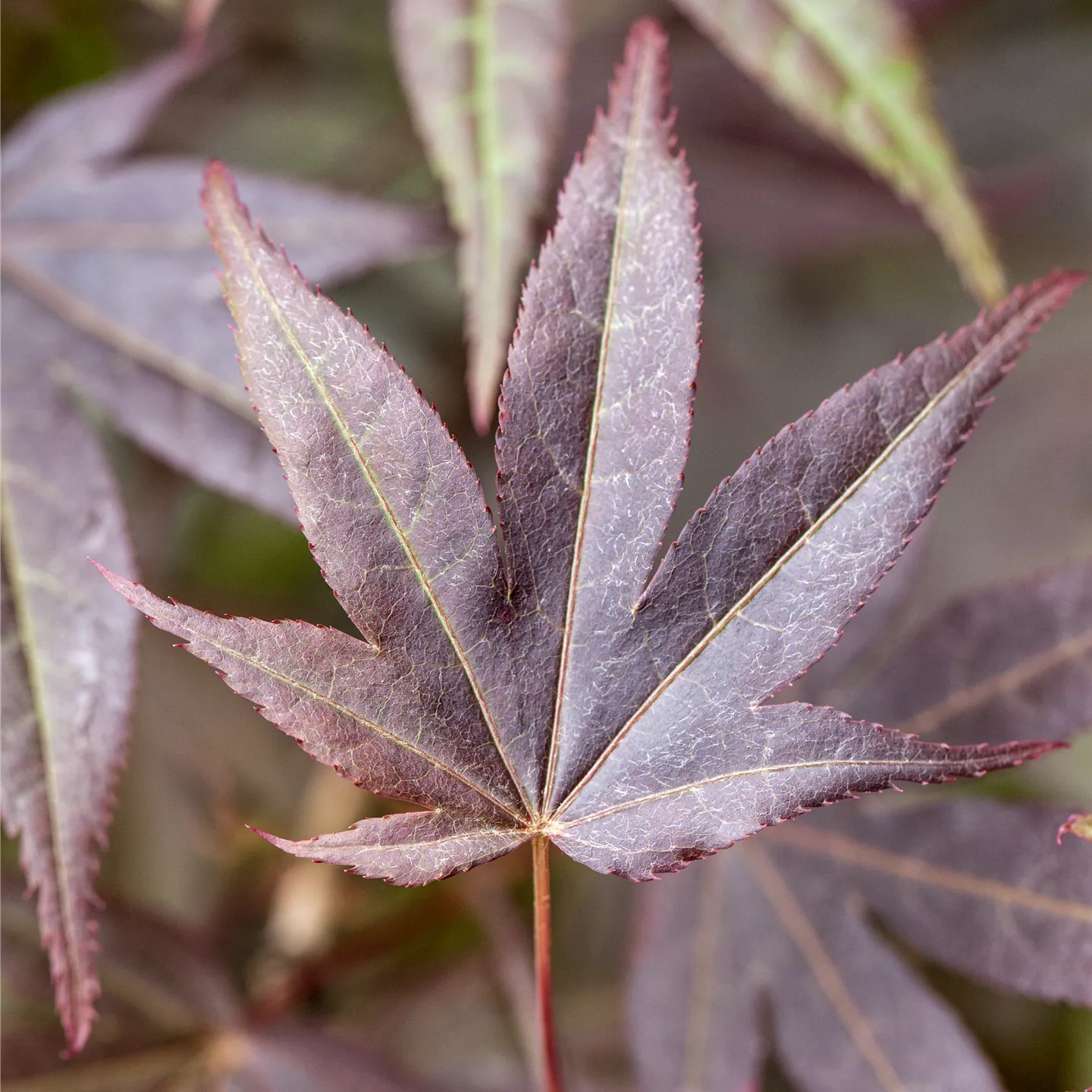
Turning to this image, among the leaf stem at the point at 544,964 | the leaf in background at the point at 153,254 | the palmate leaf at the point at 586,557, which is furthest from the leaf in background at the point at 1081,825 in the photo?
the leaf in background at the point at 153,254

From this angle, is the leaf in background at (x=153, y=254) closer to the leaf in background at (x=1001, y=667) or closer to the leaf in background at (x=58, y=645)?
the leaf in background at (x=58, y=645)

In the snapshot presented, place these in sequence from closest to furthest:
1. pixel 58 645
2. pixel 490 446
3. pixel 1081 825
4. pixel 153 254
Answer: pixel 1081 825 → pixel 58 645 → pixel 153 254 → pixel 490 446

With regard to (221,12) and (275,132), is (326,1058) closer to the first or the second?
(221,12)

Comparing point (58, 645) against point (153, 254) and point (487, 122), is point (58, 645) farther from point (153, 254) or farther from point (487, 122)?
point (487, 122)

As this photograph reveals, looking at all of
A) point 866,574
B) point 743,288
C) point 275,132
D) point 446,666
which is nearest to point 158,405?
point 446,666

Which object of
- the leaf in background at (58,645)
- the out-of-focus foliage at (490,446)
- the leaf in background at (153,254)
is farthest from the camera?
the out-of-focus foliage at (490,446)

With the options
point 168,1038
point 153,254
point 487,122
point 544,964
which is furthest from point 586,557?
point 168,1038
